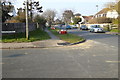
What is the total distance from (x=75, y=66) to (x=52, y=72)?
4.39ft

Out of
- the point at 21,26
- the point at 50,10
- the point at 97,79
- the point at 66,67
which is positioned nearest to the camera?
the point at 97,79

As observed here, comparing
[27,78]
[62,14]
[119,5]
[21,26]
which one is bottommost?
[27,78]

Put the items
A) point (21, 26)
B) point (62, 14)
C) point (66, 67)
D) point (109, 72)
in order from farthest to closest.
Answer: point (62, 14)
point (21, 26)
point (66, 67)
point (109, 72)

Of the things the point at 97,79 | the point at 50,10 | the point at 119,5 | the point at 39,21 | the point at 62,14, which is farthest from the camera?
the point at 62,14

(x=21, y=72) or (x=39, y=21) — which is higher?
(x=39, y=21)

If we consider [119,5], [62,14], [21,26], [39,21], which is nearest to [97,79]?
[21,26]

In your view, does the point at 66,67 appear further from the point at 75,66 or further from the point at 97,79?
the point at 97,79

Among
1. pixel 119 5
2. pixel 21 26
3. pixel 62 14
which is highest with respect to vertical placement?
pixel 62 14

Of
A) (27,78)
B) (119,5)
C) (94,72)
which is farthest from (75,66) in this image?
(119,5)

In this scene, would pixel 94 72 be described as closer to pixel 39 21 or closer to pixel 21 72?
pixel 21 72

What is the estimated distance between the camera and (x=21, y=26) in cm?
2575

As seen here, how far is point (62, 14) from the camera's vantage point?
376 feet

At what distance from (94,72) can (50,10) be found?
9844 centimetres

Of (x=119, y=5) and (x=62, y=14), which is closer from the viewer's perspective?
(x=119, y=5)
